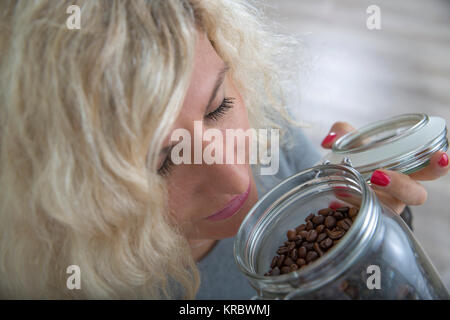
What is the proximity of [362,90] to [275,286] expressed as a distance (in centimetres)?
119

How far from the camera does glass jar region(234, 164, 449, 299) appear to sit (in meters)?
0.41

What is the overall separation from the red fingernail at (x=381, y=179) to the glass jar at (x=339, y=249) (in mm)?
62

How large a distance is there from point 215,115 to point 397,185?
0.89 ft

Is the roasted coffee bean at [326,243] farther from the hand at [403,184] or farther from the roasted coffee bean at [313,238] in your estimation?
the hand at [403,184]

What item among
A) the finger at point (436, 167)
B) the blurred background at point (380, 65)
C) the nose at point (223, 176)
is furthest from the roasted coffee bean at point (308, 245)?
the blurred background at point (380, 65)

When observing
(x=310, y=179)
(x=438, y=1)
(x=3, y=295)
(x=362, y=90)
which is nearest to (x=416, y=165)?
(x=310, y=179)

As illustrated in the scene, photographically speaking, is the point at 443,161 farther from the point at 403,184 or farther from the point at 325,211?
the point at 325,211

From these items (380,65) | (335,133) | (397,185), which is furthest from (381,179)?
(380,65)

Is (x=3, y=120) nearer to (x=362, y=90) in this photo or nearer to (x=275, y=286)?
(x=275, y=286)

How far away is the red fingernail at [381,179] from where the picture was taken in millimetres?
539

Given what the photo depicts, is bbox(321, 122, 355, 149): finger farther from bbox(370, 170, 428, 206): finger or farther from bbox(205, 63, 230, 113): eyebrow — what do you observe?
bbox(205, 63, 230, 113): eyebrow

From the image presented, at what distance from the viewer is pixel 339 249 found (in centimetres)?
40

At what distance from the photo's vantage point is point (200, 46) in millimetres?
511

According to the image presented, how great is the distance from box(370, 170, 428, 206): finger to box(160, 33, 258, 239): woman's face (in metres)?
0.18
